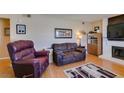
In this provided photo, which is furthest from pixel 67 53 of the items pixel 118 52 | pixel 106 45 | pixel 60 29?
pixel 118 52

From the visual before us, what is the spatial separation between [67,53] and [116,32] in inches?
77.4

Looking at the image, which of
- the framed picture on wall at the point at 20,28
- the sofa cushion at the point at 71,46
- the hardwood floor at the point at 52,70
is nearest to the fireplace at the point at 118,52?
the hardwood floor at the point at 52,70

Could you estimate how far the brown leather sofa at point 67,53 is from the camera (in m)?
3.74

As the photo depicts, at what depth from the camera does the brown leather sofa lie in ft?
12.3

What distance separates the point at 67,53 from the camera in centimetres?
421

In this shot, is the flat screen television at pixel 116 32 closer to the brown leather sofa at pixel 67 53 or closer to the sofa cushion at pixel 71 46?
the brown leather sofa at pixel 67 53

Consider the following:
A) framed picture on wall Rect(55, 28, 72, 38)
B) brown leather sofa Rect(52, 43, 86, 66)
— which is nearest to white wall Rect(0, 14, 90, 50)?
framed picture on wall Rect(55, 28, 72, 38)

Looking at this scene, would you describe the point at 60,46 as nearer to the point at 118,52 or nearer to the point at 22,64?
the point at 22,64

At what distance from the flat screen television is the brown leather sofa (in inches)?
47.7

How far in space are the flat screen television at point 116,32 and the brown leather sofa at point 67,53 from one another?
47.7 inches

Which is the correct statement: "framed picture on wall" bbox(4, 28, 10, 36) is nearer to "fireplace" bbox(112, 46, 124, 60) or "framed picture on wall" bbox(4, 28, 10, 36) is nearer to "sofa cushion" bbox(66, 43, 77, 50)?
"sofa cushion" bbox(66, 43, 77, 50)
